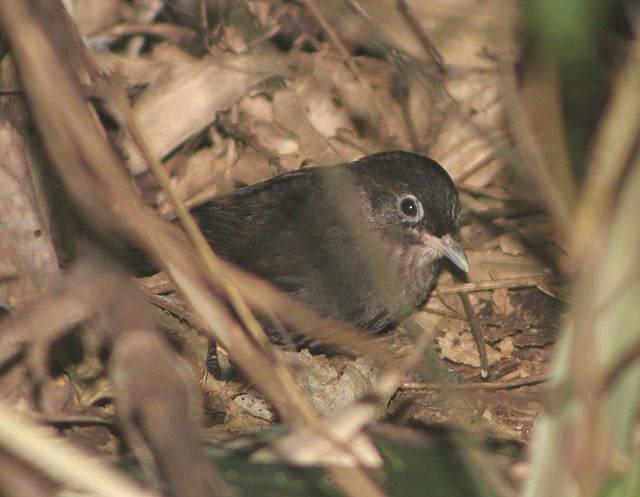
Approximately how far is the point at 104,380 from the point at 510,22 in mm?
2134

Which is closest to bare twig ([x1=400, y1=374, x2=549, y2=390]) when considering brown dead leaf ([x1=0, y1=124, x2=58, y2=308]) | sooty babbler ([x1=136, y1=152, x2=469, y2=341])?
sooty babbler ([x1=136, y1=152, x2=469, y2=341])

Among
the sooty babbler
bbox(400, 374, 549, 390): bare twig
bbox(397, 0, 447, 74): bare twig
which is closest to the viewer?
bbox(400, 374, 549, 390): bare twig

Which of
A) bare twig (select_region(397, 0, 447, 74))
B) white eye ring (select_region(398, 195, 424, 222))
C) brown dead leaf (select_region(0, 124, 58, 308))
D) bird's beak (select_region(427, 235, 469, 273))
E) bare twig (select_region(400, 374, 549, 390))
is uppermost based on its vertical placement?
brown dead leaf (select_region(0, 124, 58, 308))

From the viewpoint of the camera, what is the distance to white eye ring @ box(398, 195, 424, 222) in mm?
4867

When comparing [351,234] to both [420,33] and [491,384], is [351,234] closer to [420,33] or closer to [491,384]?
[491,384]

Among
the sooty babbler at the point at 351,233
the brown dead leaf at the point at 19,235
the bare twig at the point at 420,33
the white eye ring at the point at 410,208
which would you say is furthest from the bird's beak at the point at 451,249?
Answer: the brown dead leaf at the point at 19,235

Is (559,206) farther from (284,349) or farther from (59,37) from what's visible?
(284,349)

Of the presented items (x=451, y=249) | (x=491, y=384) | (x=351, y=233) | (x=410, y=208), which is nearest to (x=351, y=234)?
(x=351, y=233)

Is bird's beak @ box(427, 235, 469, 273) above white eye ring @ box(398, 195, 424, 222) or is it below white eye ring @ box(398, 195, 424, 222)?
below

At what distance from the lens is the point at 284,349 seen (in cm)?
466

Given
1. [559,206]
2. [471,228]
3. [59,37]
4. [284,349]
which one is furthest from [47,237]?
[471,228]

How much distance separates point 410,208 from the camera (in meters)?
4.93

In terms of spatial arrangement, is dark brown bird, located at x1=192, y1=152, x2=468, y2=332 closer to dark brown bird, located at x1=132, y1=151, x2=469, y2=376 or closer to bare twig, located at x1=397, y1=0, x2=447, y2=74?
dark brown bird, located at x1=132, y1=151, x2=469, y2=376

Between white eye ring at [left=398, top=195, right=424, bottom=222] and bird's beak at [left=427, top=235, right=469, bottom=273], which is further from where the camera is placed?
white eye ring at [left=398, top=195, right=424, bottom=222]
